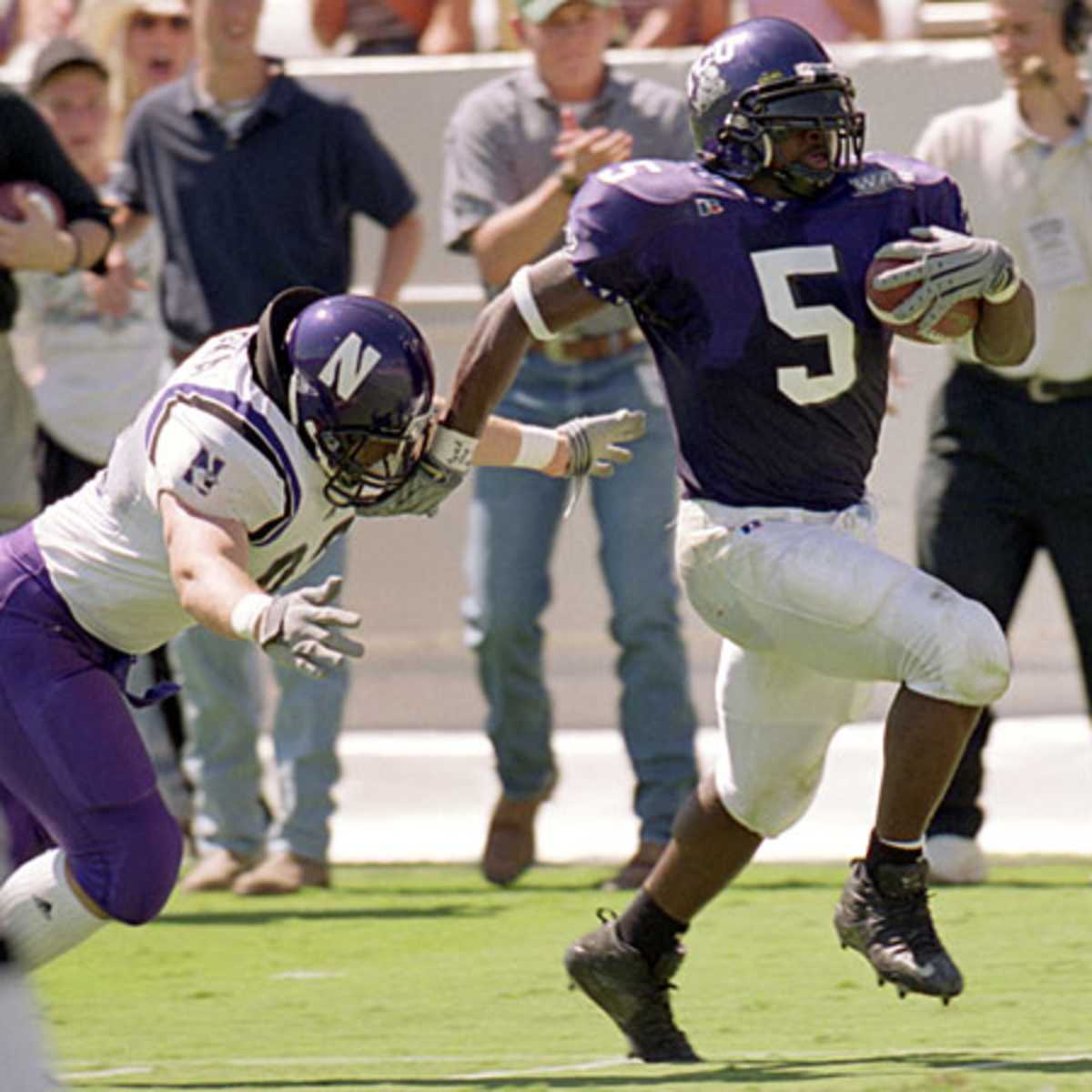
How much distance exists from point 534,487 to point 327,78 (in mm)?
2587

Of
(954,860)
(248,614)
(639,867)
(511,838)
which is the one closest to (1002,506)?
(954,860)

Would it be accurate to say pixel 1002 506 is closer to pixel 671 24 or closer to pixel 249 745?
pixel 249 745

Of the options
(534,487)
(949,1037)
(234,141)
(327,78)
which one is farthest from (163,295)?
(949,1037)

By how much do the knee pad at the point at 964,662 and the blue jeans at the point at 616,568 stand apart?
110 inches

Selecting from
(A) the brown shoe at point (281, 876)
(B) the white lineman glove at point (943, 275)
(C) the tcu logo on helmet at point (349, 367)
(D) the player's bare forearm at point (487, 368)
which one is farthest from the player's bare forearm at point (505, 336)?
(A) the brown shoe at point (281, 876)

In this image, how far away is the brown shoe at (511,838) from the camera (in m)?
8.58

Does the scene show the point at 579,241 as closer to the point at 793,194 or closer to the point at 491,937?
A: the point at 793,194

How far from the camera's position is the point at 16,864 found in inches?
234

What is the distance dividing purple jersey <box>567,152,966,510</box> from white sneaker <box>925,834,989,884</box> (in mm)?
2419

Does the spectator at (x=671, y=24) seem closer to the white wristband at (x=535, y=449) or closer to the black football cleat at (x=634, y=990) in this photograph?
the white wristband at (x=535, y=449)

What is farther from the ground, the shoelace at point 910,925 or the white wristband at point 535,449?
the white wristband at point 535,449

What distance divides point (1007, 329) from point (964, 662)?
0.63 metres

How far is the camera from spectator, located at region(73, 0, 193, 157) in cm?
997

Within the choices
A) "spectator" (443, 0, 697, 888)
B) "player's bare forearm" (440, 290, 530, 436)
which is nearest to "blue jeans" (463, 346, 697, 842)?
"spectator" (443, 0, 697, 888)
